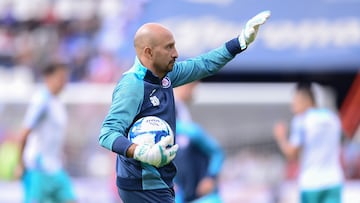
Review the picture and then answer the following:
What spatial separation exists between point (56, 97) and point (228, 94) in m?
10.0

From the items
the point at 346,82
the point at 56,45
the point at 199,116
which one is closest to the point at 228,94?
the point at 199,116

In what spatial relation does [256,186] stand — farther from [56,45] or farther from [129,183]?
[129,183]

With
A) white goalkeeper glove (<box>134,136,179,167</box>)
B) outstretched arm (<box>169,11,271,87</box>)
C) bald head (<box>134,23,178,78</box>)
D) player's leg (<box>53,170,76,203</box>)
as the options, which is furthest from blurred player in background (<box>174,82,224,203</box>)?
white goalkeeper glove (<box>134,136,179,167</box>)

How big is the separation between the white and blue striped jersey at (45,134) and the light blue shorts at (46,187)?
2.9 inches

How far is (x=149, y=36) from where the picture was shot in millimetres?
6176

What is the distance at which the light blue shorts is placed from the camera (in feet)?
34.4

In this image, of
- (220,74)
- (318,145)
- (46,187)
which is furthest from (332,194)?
(220,74)

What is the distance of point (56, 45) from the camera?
2206 centimetres

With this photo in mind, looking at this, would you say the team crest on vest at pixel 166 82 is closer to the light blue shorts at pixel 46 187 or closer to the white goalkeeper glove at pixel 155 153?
the white goalkeeper glove at pixel 155 153

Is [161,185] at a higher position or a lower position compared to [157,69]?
lower

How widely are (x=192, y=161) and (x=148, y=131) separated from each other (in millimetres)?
3495

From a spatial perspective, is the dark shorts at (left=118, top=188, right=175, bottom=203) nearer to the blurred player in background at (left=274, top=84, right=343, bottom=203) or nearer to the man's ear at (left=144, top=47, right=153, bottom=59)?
the man's ear at (left=144, top=47, right=153, bottom=59)

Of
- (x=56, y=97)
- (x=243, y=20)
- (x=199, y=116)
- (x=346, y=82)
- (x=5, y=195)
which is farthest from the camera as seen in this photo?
(x=346, y=82)

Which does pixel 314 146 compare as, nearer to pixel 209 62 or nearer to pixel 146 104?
pixel 209 62
